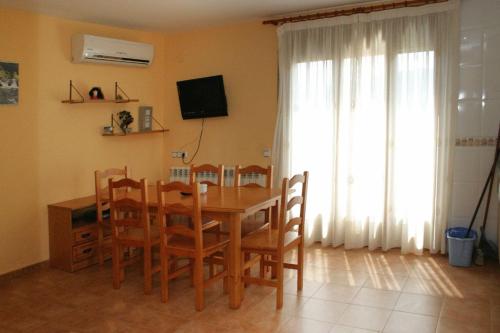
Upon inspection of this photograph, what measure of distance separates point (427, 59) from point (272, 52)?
1650 mm

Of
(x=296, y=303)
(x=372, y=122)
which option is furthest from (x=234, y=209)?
(x=372, y=122)

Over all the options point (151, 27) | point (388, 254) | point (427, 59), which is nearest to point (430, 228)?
point (388, 254)

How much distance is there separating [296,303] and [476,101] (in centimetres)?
252

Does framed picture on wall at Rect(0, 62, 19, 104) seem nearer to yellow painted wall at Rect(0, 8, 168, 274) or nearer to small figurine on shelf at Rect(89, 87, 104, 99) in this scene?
yellow painted wall at Rect(0, 8, 168, 274)

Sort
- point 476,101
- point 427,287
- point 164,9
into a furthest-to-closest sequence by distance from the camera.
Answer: point 164,9 < point 476,101 < point 427,287

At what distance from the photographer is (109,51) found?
15.4ft

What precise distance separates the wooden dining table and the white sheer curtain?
3.66ft

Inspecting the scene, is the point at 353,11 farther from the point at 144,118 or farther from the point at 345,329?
the point at 345,329

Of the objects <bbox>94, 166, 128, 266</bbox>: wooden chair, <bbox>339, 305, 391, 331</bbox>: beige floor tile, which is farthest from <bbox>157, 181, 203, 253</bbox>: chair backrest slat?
<bbox>339, 305, 391, 331</bbox>: beige floor tile

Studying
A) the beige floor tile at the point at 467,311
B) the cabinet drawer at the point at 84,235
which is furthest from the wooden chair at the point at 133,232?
the beige floor tile at the point at 467,311

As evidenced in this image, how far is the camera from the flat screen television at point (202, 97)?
17.0ft

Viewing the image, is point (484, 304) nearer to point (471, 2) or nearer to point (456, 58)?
point (456, 58)

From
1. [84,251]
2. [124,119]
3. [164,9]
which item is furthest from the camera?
[124,119]

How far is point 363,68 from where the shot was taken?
4418 millimetres
